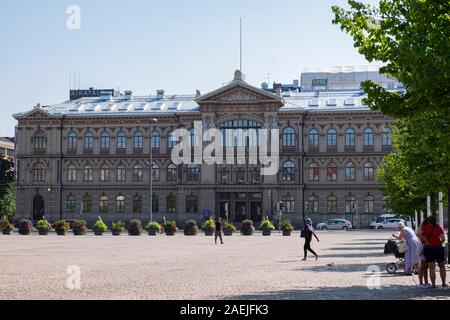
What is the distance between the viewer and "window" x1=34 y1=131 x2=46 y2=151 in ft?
333

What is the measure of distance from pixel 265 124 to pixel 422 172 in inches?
2622

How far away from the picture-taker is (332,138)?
96.4 meters

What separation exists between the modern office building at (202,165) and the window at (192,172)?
12 centimetres

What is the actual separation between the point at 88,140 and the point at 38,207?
11049mm

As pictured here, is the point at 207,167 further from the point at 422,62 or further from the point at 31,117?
the point at 422,62

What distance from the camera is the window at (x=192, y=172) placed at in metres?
98.0

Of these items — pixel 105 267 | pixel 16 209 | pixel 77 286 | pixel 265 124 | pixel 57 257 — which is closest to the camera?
pixel 77 286

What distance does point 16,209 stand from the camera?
102 metres

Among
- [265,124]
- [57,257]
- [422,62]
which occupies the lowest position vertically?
[57,257]

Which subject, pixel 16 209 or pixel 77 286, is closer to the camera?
pixel 77 286

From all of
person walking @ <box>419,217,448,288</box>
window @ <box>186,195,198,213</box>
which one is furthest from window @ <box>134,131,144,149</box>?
person walking @ <box>419,217,448,288</box>

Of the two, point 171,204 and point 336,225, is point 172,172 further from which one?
point 336,225
